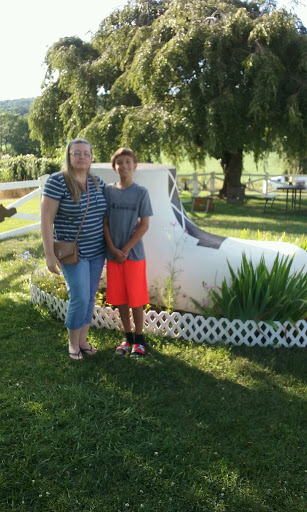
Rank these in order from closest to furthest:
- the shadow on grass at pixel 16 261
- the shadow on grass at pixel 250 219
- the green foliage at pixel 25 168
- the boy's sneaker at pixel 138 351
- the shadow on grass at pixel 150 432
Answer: the shadow on grass at pixel 150 432
the boy's sneaker at pixel 138 351
the shadow on grass at pixel 16 261
the shadow on grass at pixel 250 219
the green foliage at pixel 25 168

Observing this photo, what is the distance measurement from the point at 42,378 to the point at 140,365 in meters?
0.83

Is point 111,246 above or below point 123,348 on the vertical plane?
above

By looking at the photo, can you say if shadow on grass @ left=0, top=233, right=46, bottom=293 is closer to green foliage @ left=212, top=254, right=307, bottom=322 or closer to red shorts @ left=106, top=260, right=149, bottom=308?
red shorts @ left=106, top=260, right=149, bottom=308

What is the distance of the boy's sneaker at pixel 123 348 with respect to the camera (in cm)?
412

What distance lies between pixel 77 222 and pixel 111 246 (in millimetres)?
369

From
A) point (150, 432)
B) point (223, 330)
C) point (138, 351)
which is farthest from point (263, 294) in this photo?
point (150, 432)

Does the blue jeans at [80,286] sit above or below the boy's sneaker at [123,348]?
above

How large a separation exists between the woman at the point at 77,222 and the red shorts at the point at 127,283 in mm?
159

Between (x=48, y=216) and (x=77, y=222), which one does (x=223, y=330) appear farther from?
(x=48, y=216)

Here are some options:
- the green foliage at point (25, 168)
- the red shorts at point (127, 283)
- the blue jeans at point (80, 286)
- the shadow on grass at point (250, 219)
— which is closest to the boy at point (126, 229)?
the red shorts at point (127, 283)

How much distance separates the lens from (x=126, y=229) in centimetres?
381

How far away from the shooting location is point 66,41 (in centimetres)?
1859

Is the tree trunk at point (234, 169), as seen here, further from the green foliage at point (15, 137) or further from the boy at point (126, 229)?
the green foliage at point (15, 137)

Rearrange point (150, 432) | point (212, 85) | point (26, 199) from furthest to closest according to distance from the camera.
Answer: point (212, 85), point (26, 199), point (150, 432)
